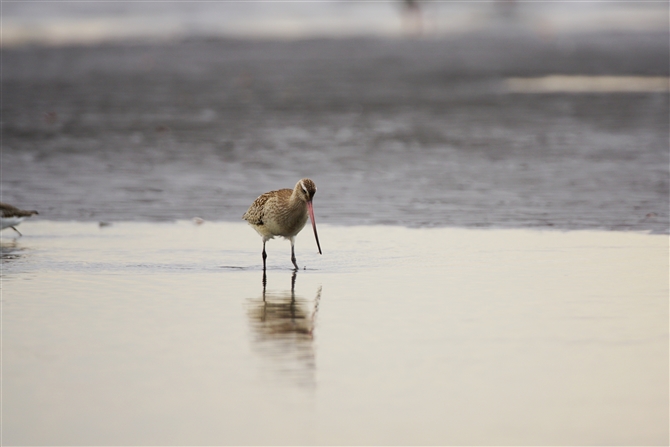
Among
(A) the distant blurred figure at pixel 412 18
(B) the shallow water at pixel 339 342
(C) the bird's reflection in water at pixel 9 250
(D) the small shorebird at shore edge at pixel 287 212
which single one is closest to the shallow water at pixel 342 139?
(C) the bird's reflection in water at pixel 9 250

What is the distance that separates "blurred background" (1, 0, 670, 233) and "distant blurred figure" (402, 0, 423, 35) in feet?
9.17

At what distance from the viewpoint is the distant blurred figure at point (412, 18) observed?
52516 mm

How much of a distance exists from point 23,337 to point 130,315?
83cm

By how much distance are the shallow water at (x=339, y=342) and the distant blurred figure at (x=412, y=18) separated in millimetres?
40925

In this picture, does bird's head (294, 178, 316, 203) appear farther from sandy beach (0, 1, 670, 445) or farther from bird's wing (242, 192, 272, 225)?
sandy beach (0, 1, 670, 445)

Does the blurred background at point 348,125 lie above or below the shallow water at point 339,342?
above

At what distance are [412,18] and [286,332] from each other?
5074 cm

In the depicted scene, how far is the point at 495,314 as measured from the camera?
27.0ft

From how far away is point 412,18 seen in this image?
188 ft

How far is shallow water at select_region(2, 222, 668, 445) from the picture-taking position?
6.05 meters

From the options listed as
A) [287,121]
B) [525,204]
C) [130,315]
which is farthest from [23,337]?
[287,121]

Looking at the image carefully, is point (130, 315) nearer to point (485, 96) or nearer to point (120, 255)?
point (120, 255)

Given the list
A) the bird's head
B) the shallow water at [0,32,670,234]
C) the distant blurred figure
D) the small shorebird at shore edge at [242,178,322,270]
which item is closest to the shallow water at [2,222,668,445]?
the small shorebird at shore edge at [242,178,322,270]

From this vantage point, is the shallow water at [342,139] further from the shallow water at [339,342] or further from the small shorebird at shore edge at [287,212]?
the shallow water at [339,342]
